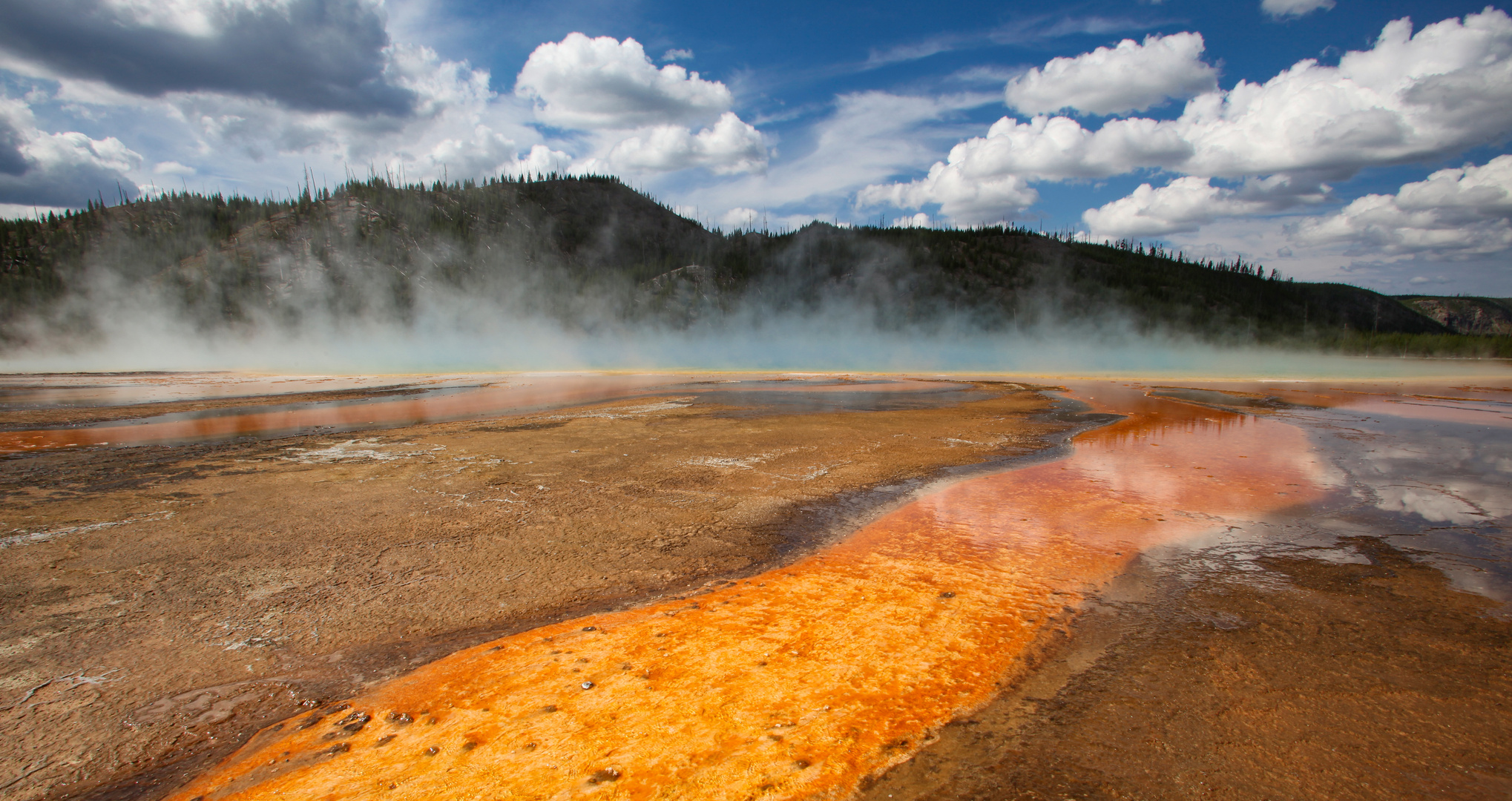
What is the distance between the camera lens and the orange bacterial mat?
233 centimetres

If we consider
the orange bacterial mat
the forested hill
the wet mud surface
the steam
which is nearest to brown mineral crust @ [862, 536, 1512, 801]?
the wet mud surface

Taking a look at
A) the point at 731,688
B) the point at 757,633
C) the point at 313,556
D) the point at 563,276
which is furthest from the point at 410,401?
the point at 563,276

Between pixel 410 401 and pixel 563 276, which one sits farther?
pixel 563 276

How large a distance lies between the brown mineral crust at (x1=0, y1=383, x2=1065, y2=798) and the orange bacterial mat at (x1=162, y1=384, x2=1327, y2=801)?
0.34m

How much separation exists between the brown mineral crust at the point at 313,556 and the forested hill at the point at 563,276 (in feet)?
280

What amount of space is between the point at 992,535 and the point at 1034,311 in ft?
325

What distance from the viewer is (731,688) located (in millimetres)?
2908

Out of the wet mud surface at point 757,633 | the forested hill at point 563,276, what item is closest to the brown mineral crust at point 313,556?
the wet mud surface at point 757,633

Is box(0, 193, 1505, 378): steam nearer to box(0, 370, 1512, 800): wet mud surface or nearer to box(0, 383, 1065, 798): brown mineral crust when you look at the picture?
box(0, 383, 1065, 798): brown mineral crust

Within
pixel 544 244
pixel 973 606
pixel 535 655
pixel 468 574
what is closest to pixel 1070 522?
pixel 973 606

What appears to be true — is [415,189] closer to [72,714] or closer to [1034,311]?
[1034,311]

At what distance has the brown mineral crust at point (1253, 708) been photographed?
228 centimetres

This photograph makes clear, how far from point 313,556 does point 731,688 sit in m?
3.66

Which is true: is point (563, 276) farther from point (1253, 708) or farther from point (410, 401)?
point (1253, 708)
